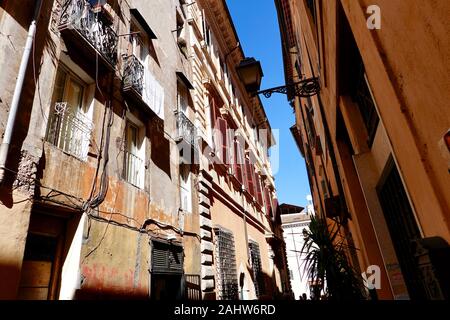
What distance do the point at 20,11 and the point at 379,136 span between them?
17.0ft

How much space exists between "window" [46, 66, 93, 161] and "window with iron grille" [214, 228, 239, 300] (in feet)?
17.1

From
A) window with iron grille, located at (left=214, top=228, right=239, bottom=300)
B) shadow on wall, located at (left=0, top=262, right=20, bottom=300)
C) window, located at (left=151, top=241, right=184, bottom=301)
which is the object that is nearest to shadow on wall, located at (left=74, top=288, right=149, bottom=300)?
window, located at (left=151, top=241, right=184, bottom=301)

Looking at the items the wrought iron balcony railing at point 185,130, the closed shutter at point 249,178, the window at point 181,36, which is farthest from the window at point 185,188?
the closed shutter at point 249,178

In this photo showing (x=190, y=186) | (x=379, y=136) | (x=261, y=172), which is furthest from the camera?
(x=261, y=172)

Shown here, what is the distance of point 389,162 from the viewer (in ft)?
9.64

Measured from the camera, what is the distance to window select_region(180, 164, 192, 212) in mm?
7808

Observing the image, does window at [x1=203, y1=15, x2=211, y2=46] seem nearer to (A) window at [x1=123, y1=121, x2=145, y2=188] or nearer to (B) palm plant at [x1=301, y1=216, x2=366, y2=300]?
(A) window at [x1=123, y1=121, x2=145, y2=188]

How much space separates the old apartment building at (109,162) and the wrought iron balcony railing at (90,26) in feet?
0.08

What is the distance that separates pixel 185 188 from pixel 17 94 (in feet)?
16.7

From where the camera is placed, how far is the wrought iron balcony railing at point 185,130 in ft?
26.6

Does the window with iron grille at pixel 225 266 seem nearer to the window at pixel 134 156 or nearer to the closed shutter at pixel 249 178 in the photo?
the window at pixel 134 156

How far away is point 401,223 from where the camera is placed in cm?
296
